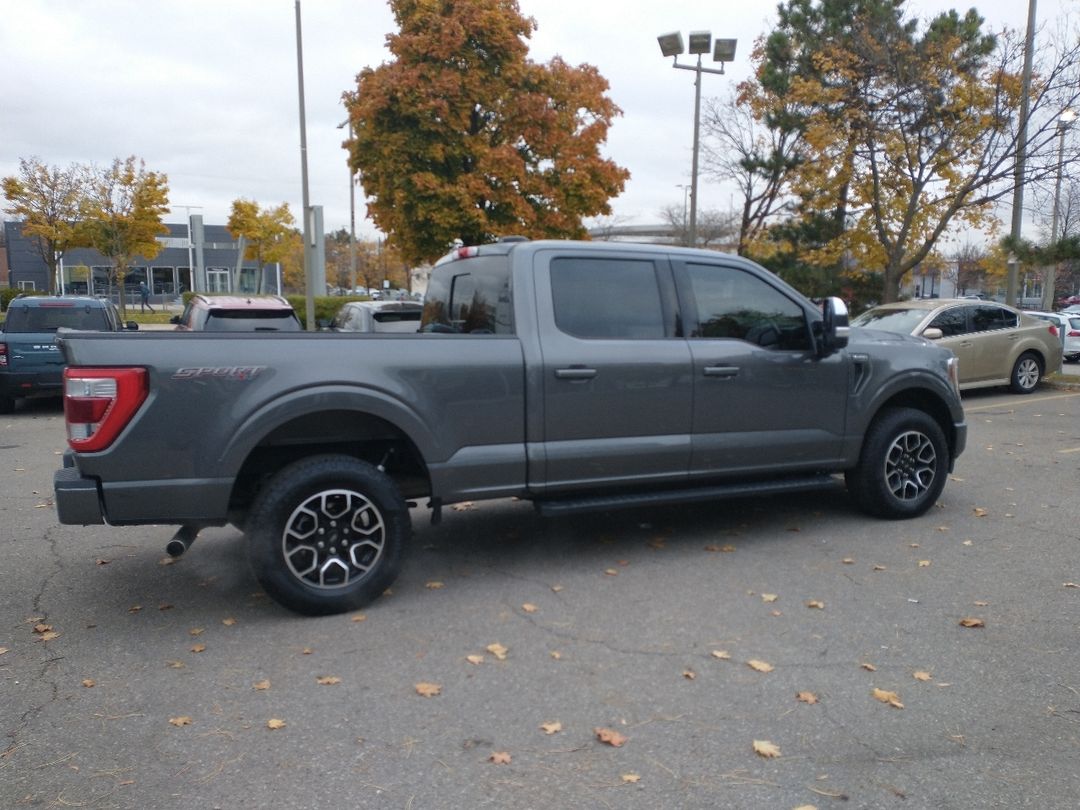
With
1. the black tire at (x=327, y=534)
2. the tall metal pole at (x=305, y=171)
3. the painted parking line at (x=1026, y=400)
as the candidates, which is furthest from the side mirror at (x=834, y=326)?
the tall metal pole at (x=305, y=171)

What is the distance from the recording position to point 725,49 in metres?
18.7

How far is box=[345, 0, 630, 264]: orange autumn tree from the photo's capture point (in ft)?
61.5

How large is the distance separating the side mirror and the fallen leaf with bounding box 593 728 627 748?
11.2 ft

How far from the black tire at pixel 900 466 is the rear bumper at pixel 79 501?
4.91 m

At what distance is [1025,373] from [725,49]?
29.7 feet

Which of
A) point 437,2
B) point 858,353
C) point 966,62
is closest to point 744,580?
point 858,353

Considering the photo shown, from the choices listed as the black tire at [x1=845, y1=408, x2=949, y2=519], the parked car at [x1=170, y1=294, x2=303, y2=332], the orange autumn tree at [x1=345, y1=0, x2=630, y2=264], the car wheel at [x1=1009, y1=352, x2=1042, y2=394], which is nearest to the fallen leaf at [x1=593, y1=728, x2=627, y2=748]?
the black tire at [x1=845, y1=408, x2=949, y2=519]

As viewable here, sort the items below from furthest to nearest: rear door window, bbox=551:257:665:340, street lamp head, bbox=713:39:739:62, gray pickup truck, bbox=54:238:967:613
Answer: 1. street lamp head, bbox=713:39:739:62
2. rear door window, bbox=551:257:665:340
3. gray pickup truck, bbox=54:238:967:613

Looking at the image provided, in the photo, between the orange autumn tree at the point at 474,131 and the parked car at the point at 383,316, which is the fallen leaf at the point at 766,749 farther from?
the orange autumn tree at the point at 474,131

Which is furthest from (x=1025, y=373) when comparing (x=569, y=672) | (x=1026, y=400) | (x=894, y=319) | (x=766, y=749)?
(x=766, y=749)

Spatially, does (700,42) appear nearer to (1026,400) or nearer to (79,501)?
(1026,400)

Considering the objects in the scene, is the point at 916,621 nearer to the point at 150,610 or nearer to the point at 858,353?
the point at 858,353

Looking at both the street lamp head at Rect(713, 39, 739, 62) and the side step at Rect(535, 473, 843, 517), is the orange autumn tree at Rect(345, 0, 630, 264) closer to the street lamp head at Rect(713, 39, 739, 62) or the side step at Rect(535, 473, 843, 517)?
the street lamp head at Rect(713, 39, 739, 62)

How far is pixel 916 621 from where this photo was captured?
4.62 meters
